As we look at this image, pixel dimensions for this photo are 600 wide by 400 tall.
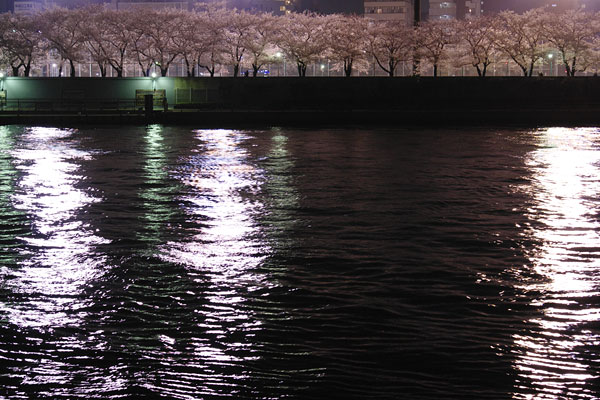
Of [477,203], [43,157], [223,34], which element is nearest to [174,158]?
[43,157]

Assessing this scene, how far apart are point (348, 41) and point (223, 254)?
57272 mm

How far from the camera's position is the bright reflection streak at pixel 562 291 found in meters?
7.26

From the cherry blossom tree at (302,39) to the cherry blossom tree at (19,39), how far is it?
21183 mm

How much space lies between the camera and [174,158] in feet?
97.6

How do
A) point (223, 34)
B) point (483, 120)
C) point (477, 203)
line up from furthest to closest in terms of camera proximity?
1. point (223, 34)
2. point (483, 120)
3. point (477, 203)

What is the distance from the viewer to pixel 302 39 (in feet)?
230

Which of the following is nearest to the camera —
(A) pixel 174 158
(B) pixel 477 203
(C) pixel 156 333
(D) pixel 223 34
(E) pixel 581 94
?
(C) pixel 156 333

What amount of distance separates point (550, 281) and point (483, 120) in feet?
151

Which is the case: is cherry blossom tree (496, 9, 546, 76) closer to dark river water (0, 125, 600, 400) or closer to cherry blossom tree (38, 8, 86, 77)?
cherry blossom tree (38, 8, 86, 77)

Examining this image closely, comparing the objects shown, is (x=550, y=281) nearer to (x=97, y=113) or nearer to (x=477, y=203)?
(x=477, y=203)

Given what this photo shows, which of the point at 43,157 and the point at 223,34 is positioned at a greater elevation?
the point at 223,34

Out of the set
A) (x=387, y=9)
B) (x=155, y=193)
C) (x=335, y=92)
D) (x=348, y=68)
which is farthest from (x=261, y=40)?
(x=387, y=9)

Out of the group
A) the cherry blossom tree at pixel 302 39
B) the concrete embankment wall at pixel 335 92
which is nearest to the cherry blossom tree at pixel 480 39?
the concrete embankment wall at pixel 335 92

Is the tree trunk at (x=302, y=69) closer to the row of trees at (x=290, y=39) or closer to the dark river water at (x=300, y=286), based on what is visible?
the row of trees at (x=290, y=39)
